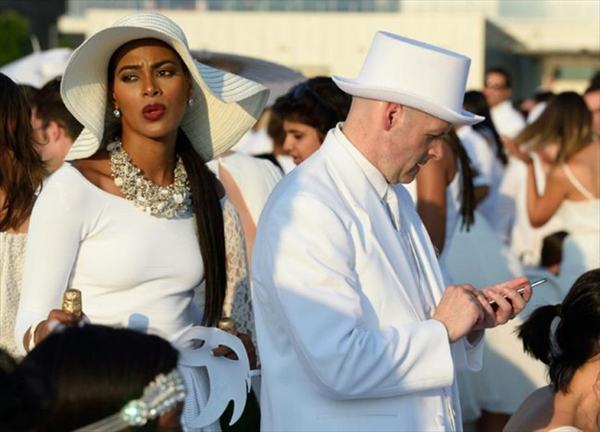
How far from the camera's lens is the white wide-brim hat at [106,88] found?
15.1 ft

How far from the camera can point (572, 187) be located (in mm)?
8164

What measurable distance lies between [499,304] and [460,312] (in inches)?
5.6

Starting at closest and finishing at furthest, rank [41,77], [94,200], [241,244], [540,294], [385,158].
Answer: [385,158]
[94,200]
[241,244]
[540,294]
[41,77]

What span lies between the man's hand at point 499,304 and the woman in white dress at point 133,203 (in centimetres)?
89

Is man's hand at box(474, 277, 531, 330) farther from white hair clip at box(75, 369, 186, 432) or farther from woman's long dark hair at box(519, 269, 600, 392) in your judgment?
white hair clip at box(75, 369, 186, 432)

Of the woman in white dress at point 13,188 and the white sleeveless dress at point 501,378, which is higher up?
the woman in white dress at point 13,188

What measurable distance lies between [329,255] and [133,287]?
91cm

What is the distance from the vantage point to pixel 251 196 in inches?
248

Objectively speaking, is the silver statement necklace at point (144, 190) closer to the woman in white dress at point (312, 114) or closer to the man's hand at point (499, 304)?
the man's hand at point (499, 304)

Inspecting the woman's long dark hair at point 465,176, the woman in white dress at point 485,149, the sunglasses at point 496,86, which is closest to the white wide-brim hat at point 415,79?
the woman's long dark hair at point 465,176

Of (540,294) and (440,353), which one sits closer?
(440,353)

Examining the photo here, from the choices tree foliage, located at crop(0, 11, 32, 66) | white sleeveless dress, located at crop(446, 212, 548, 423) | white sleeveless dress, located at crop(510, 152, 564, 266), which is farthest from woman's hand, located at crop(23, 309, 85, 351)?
tree foliage, located at crop(0, 11, 32, 66)

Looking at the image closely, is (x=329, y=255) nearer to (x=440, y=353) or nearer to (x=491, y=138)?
(x=440, y=353)

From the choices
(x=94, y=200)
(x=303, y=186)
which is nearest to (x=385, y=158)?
(x=303, y=186)
